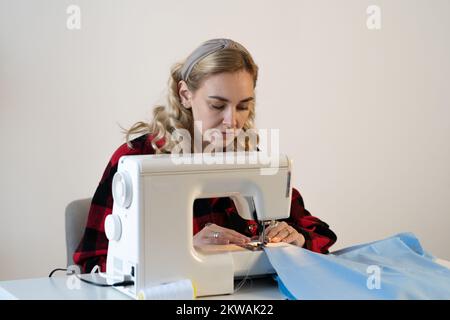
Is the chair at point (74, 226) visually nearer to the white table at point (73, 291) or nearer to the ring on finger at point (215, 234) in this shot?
the white table at point (73, 291)

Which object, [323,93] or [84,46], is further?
[323,93]

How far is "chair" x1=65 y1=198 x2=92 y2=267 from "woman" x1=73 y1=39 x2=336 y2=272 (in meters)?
0.07

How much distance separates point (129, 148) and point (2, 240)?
125 cm

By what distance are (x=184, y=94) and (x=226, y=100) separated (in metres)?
0.27

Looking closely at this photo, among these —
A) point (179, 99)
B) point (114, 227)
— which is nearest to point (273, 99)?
point (179, 99)

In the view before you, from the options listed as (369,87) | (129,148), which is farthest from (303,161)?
(129,148)

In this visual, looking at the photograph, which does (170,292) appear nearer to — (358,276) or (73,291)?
(73,291)

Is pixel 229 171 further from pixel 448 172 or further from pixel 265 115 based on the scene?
pixel 448 172

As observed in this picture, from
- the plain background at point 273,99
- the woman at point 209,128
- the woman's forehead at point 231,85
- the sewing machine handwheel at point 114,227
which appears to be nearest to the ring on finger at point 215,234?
the woman at point 209,128

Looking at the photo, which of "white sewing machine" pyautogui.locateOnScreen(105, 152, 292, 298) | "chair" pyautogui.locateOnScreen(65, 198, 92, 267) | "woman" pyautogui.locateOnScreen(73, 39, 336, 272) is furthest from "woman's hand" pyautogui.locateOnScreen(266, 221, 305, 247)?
"chair" pyautogui.locateOnScreen(65, 198, 92, 267)

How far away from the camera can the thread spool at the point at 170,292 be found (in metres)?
1.66

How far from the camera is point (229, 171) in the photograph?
1.82m

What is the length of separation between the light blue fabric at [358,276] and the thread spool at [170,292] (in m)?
0.22
